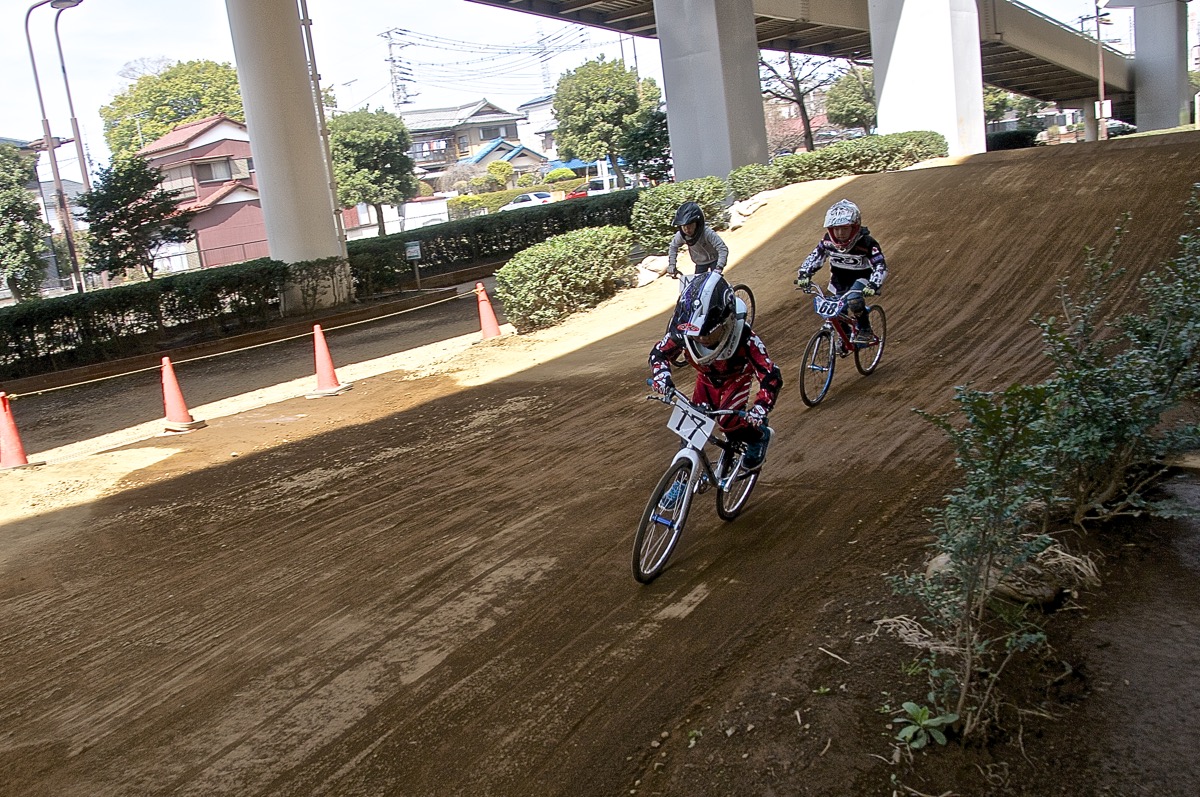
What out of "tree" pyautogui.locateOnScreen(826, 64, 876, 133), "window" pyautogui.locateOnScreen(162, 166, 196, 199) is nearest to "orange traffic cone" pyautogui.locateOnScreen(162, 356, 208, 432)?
"window" pyautogui.locateOnScreen(162, 166, 196, 199)

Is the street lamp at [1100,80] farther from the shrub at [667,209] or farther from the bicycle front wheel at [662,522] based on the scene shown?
the bicycle front wheel at [662,522]

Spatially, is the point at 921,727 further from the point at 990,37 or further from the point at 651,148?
the point at 990,37

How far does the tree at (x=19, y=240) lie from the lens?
94.4ft

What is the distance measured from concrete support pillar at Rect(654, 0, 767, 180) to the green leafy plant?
2149 centimetres

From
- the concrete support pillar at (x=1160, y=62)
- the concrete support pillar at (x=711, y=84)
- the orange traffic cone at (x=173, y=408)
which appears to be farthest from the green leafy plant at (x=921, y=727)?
the concrete support pillar at (x=1160, y=62)

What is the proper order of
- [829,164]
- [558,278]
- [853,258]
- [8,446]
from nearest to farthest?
[853,258] < [8,446] < [558,278] < [829,164]

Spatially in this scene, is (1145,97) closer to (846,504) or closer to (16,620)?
(846,504)

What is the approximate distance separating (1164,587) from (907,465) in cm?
261

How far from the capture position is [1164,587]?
4.58 m

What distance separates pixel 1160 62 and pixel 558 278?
43.6m

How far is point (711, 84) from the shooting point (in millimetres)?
24031

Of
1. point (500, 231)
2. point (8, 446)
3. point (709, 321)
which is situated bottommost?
point (8, 446)

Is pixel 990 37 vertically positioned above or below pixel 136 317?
above

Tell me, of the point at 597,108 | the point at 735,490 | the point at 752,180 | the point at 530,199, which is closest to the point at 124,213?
the point at 752,180
